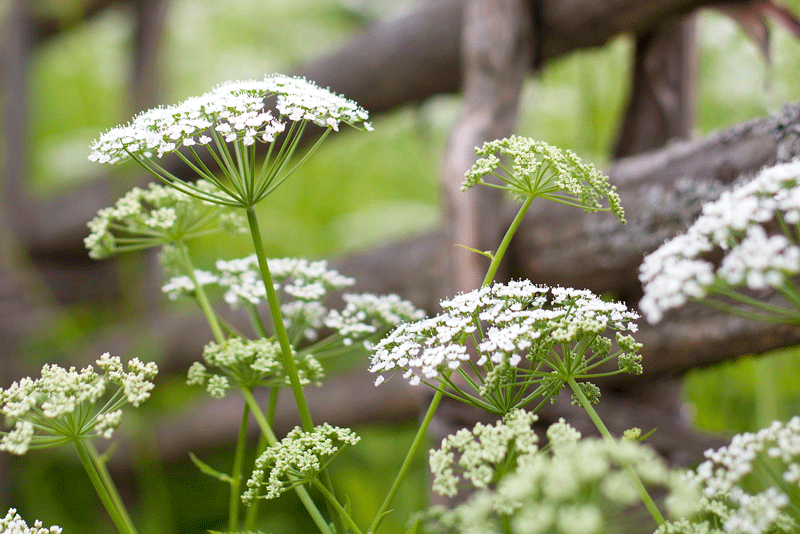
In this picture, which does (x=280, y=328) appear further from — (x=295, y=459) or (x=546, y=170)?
(x=546, y=170)

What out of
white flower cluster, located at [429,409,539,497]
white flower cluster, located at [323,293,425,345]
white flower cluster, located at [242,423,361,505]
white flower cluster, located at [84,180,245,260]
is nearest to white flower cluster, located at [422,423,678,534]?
white flower cluster, located at [429,409,539,497]

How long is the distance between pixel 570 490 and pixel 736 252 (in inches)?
8.0

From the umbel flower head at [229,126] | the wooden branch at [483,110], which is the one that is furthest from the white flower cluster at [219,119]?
the wooden branch at [483,110]

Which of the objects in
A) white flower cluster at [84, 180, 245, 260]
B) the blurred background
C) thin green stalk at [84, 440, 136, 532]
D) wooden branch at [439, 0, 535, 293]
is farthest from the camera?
the blurred background

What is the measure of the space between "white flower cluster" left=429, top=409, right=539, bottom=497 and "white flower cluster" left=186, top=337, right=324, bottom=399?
8.7 inches

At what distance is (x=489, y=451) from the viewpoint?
470mm

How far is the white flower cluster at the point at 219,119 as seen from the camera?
1.83 feet

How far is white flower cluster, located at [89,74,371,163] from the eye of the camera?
559 mm

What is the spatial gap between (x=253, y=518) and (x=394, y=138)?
4.71 m

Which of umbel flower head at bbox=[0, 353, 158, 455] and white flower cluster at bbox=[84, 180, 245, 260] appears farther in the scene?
white flower cluster at bbox=[84, 180, 245, 260]

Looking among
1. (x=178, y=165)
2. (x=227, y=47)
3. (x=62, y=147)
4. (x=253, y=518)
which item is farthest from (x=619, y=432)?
(x=227, y=47)

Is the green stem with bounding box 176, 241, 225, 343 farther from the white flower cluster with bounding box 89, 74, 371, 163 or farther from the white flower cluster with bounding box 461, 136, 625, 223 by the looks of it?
the white flower cluster with bounding box 461, 136, 625, 223

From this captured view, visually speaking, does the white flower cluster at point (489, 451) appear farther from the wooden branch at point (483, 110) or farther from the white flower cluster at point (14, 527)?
the wooden branch at point (483, 110)

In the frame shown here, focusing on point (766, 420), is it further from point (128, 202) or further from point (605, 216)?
point (128, 202)
